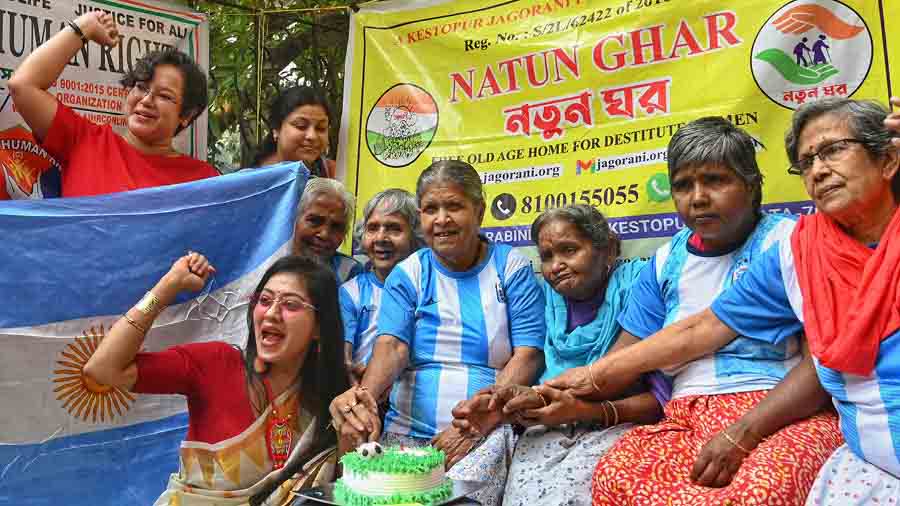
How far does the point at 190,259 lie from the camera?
3539mm

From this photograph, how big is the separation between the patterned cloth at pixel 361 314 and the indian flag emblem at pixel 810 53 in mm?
2180

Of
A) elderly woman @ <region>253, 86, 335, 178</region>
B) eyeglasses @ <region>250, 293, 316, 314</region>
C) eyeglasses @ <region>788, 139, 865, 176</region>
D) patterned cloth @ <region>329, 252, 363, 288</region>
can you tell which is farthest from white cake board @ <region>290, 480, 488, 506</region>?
elderly woman @ <region>253, 86, 335, 178</region>

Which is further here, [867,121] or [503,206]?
[503,206]

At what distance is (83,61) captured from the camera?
4969mm

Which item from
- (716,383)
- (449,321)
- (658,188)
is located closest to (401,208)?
(449,321)

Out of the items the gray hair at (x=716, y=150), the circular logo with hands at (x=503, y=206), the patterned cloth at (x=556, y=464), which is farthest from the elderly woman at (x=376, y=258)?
the gray hair at (x=716, y=150)

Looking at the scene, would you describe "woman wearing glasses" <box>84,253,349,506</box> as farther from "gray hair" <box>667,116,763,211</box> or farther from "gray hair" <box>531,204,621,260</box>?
"gray hair" <box>667,116,763,211</box>

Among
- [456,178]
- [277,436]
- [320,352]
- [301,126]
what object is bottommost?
[277,436]

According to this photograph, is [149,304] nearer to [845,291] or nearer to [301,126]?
[301,126]

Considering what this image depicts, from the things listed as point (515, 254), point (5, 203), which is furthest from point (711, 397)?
point (5, 203)

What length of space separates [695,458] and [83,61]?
163 inches

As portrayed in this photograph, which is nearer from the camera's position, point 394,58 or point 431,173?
point 431,173

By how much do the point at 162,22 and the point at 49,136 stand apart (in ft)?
4.89

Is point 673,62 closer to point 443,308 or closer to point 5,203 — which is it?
point 443,308
